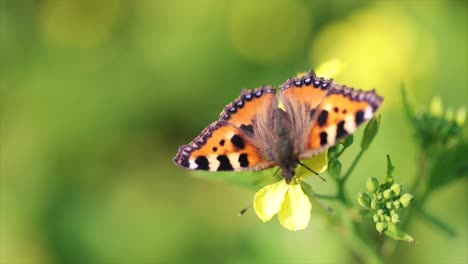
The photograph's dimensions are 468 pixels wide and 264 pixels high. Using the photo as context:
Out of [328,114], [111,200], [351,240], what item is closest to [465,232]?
[351,240]

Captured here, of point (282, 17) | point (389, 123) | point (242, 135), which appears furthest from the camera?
point (282, 17)

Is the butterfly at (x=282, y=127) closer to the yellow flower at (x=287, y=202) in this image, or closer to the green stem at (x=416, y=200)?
the yellow flower at (x=287, y=202)

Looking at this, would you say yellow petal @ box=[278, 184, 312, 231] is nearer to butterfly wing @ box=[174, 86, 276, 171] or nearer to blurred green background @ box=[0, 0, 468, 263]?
butterfly wing @ box=[174, 86, 276, 171]

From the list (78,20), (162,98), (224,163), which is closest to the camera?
(224,163)

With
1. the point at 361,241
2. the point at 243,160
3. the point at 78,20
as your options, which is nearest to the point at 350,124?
the point at 243,160

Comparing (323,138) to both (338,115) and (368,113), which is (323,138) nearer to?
(338,115)

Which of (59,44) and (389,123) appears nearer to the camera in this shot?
(389,123)

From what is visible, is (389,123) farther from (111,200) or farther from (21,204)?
(21,204)
